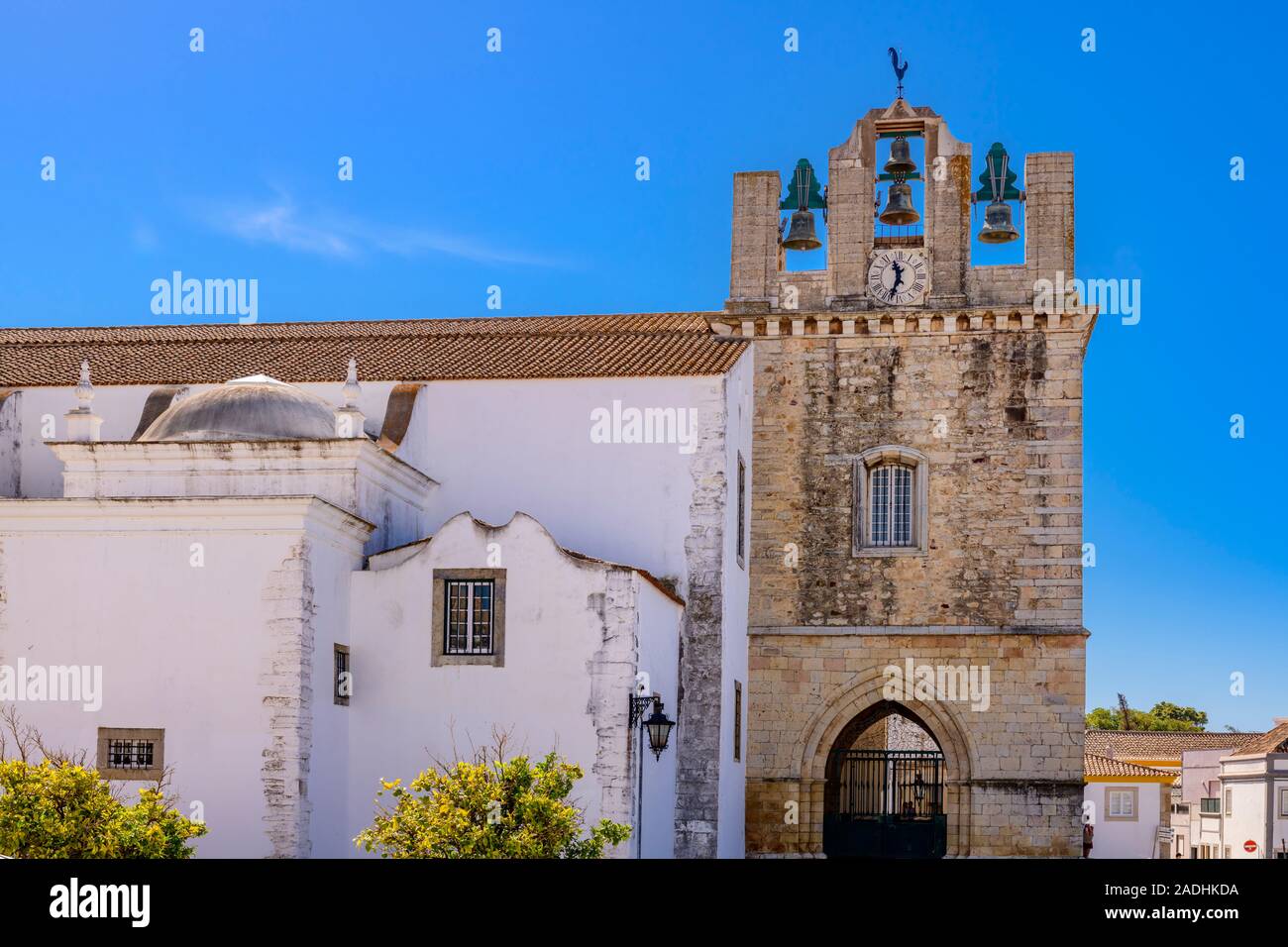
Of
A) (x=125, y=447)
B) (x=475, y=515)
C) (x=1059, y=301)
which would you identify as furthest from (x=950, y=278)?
(x=125, y=447)

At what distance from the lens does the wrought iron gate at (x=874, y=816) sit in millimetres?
26828

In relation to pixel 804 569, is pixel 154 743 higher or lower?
lower

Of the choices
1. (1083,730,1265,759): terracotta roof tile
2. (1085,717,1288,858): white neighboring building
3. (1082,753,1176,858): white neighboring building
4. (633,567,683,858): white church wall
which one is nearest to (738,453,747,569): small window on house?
(633,567,683,858): white church wall

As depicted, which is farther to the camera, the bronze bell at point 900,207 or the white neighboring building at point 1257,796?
the white neighboring building at point 1257,796

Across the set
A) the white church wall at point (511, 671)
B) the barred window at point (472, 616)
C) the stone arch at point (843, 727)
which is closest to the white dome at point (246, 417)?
the white church wall at point (511, 671)

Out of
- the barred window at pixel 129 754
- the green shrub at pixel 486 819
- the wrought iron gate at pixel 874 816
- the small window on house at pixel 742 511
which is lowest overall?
the wrought iron gate at pixel 874 816

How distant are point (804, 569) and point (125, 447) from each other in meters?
10.7

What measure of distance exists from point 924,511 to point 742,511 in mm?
2905

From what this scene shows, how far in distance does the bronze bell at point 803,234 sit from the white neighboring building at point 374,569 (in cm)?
236

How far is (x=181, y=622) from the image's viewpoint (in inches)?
814

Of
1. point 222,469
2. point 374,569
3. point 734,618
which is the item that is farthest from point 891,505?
point 222,469

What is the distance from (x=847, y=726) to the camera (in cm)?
2745

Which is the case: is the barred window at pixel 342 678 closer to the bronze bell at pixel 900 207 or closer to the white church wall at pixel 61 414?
the white church wall at pixel 61 414
